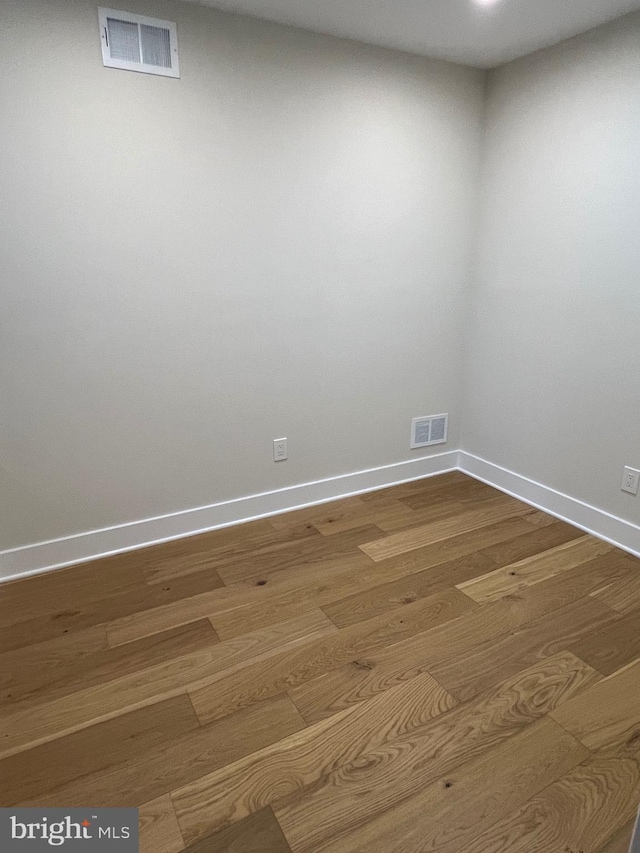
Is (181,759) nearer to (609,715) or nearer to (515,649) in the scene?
(515,649)

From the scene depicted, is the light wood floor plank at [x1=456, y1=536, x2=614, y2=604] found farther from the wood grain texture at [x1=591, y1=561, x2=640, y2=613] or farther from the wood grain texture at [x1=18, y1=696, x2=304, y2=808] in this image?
the wood grain texture at [x1=18, y1=696, x2=304, y2=808]

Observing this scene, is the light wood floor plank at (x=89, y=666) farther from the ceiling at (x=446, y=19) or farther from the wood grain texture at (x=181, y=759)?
the ceiling at (x=446, y=19)

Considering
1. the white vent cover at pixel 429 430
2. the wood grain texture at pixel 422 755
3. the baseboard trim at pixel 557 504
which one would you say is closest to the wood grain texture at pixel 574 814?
the wood grain texture at pixel 422 755

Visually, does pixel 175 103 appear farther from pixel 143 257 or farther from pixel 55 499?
pixel 55 499

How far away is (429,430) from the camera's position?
340cm

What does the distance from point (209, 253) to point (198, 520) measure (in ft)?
4.39

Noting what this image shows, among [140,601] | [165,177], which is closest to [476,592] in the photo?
[140,601]

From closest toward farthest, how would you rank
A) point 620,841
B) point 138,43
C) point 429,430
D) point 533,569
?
point 620,841
point 138,43
point 533,569
point 429,430

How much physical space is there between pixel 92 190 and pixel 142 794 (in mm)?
2155

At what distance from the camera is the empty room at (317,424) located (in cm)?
149

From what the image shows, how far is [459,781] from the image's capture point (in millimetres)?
1446

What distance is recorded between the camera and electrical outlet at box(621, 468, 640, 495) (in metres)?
2.52

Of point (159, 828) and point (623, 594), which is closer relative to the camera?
point (159, 828)

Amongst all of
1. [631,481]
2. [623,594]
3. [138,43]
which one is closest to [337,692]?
[623,594]
